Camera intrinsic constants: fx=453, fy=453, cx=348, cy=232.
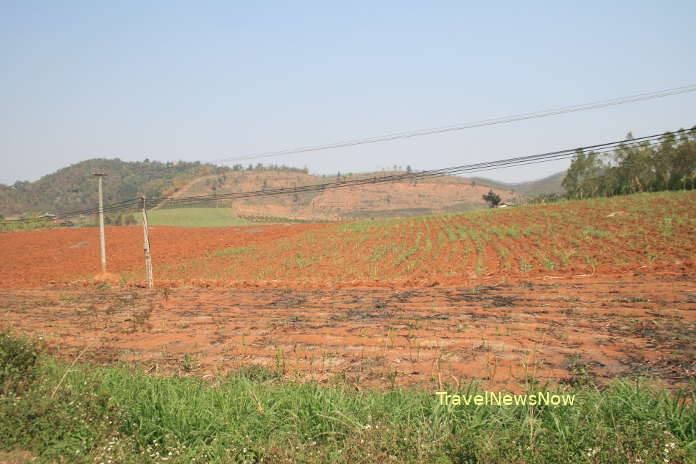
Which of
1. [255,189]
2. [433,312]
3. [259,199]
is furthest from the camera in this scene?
[255,189]

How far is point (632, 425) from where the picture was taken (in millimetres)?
3877

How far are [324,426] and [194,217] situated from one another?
69.6m

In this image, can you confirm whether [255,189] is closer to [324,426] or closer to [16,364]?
[16,364]

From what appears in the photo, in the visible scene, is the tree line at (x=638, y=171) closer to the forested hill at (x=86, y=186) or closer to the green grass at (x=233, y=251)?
the green grass at (x=233, y=251)

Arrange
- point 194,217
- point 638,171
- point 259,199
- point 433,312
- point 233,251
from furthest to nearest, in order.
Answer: point 259,199 < point 194,217 < point 638,171 < point 233,251 < point 433,312

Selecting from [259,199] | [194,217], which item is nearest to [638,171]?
[194,217]

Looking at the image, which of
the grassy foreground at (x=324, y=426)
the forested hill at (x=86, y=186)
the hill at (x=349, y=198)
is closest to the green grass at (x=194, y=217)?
the forested hill at (x=86, y=186)

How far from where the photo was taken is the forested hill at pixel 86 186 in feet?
297

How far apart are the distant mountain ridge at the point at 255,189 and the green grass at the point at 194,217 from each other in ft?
21.1

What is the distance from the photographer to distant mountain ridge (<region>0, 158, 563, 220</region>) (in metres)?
94.0

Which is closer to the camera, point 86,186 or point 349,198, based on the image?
point 86,186

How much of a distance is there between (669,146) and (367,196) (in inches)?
2680

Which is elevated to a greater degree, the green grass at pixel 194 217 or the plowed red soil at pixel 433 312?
the green grass at pixel 194 217

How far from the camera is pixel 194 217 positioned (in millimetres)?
69812
